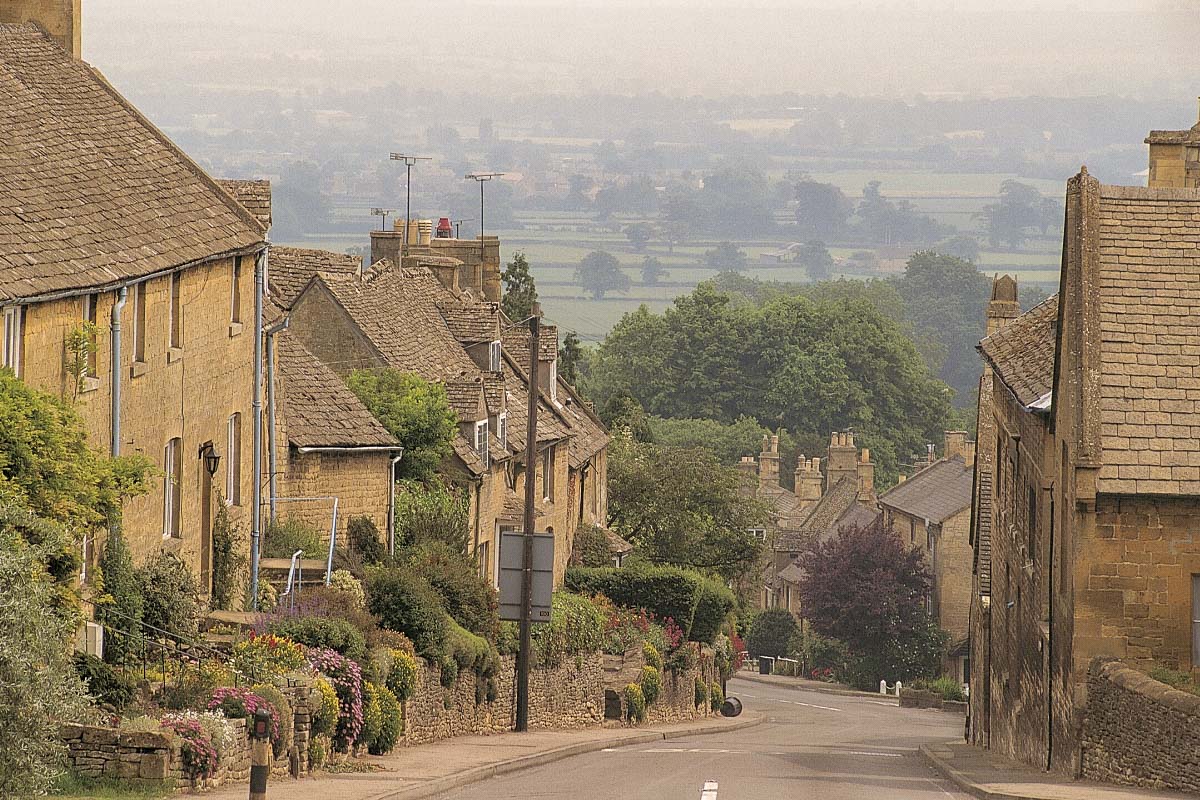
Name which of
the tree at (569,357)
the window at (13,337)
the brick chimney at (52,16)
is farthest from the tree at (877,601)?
the window at (13,337)

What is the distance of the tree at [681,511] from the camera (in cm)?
7000

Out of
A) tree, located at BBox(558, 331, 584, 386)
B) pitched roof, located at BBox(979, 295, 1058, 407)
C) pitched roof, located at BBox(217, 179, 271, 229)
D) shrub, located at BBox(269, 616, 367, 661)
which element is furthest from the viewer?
tree, located at BBox(558, 331, 584, 386)

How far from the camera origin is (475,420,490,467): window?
44.1 metres

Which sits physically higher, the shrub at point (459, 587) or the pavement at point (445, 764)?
the shrub at point (459, 587)

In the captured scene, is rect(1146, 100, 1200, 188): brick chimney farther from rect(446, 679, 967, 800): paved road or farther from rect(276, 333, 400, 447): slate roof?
A: rect(276, 333, 400, 447): slate roof

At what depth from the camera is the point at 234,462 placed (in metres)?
34.3

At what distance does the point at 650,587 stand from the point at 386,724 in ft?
83.4

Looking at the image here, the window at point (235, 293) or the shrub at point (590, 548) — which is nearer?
the window at point (235, 293)

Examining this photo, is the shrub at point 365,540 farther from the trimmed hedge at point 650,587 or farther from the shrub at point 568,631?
the trimmed hedge at point 650,587

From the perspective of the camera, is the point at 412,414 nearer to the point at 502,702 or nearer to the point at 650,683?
the point at 502,702

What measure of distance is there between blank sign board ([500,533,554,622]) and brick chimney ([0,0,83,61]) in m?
12.7

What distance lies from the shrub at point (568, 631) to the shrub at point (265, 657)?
586 inches

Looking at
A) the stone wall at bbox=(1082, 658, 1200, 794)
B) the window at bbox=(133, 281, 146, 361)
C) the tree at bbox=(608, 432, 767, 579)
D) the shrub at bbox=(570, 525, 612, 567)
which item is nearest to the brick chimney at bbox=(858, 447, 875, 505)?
the tree at bbox=(608, 432, 767, 579)

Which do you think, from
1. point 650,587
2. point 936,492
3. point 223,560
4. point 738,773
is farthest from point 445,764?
point 936,492
